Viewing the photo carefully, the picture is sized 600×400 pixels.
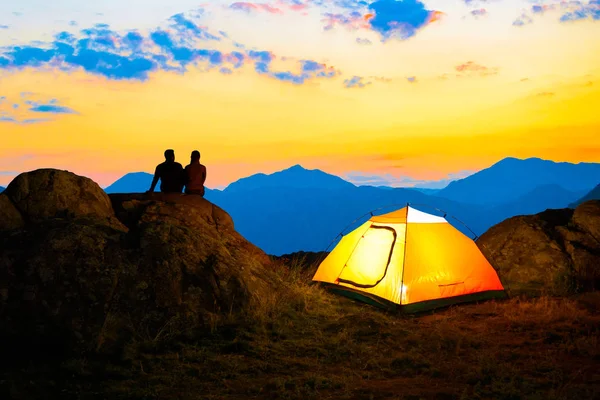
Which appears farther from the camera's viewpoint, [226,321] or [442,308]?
[442,308]

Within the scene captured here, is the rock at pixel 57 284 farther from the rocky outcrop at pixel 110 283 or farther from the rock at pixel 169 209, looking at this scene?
the rock at pixel 169 209

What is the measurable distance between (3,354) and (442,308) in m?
8.41

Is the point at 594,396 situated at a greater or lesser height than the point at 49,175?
lesser

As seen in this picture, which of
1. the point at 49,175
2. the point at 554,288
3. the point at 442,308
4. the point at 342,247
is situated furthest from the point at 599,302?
the point at 49,175

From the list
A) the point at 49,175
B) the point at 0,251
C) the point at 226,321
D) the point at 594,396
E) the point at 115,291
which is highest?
the point at 49,175

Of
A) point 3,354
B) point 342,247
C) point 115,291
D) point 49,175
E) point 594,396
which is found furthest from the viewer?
point 342,247

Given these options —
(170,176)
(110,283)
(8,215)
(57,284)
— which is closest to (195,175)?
(170,176)

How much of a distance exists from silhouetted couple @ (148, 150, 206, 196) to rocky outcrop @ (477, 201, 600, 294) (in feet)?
27.6

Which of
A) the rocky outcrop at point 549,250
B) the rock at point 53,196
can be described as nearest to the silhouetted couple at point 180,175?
the rock at point 53,196

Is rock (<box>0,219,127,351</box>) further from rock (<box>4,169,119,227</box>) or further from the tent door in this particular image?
the tent door

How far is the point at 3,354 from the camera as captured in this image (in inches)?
285

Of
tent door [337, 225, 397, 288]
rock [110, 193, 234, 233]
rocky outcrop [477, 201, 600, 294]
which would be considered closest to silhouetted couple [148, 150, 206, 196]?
rock [110, 193, 234, 233]

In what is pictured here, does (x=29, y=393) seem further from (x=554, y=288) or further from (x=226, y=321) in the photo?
(x=554, y=288)

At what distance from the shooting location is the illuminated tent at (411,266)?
11221 mm
